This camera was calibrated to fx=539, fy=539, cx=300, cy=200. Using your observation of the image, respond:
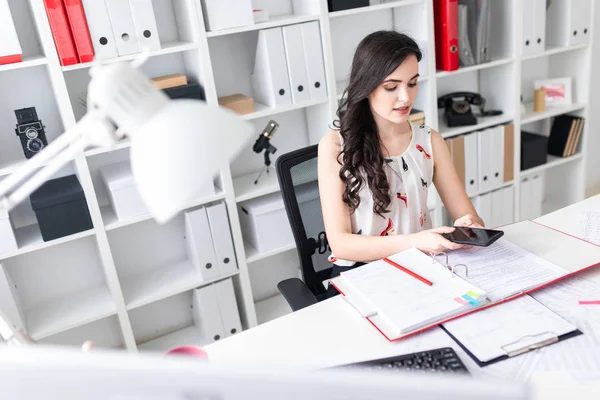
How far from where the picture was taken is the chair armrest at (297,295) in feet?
5.33

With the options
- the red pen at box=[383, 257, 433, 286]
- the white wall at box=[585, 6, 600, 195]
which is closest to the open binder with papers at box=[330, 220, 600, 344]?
the red pen at box=[383, 257, 433, 286]

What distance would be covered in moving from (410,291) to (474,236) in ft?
0.92

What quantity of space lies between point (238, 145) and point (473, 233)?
1.02 m

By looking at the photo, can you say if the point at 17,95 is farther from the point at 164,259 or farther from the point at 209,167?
the point at 209,167

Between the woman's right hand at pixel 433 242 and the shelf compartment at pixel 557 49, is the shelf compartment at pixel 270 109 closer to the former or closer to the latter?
the woman's right hand at pixel 433 242

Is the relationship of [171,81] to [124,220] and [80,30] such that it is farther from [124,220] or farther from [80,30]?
[124,220]

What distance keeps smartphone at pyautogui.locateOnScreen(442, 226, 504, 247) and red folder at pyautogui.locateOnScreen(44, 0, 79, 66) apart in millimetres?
1519

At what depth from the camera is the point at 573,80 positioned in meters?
3.32

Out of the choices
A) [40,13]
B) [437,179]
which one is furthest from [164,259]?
[437,179]

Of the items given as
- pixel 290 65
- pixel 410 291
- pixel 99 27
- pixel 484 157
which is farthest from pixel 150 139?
pixel 484 157

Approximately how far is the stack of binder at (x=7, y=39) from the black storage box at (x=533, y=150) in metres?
2.67

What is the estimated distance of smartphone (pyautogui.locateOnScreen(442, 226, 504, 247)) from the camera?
1455 mm

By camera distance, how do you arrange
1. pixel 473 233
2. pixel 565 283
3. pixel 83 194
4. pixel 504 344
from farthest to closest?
1. pixel 83 194
2. pixel 473 233
3. pixel 565 283
4. pixel 504 344

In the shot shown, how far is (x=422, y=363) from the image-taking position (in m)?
1.12
